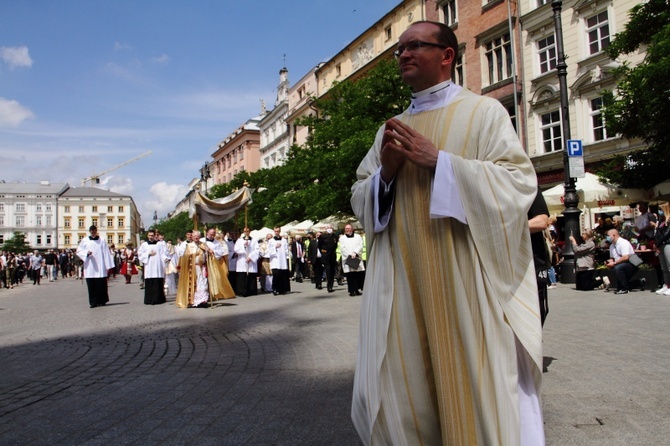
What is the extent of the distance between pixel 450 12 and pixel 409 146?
114ft

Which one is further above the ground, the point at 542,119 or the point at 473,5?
the point at 473,5

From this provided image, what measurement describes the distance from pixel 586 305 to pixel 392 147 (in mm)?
9260

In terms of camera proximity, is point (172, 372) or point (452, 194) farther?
point (172, 372)

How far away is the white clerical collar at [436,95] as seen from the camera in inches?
102

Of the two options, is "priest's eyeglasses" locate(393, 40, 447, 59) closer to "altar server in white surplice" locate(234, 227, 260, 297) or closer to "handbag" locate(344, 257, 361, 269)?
"handbag" locate(344, 257, 361, 269)

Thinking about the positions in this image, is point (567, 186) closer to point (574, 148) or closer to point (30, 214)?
point (574, 148)

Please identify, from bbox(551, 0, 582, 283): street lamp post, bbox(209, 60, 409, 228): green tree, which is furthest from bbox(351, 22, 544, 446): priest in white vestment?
bbox(209, 60, 409, 228): green tree

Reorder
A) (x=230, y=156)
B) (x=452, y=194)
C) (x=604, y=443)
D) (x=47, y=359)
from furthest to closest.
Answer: (x=230, y=156) → (x=47, y=359) → (x=604, y=443) → (x=452, y=194)

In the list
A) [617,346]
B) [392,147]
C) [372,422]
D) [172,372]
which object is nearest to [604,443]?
[372,422]

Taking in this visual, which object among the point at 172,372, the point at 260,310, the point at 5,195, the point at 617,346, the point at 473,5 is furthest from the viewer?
the point at 5,195

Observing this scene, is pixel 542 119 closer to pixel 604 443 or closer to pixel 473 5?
pixel 473 5

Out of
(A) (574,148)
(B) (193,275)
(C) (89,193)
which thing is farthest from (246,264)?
(C) (89,193)

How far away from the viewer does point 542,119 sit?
28.0 metres

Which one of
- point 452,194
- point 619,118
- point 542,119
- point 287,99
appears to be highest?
point 287,99
